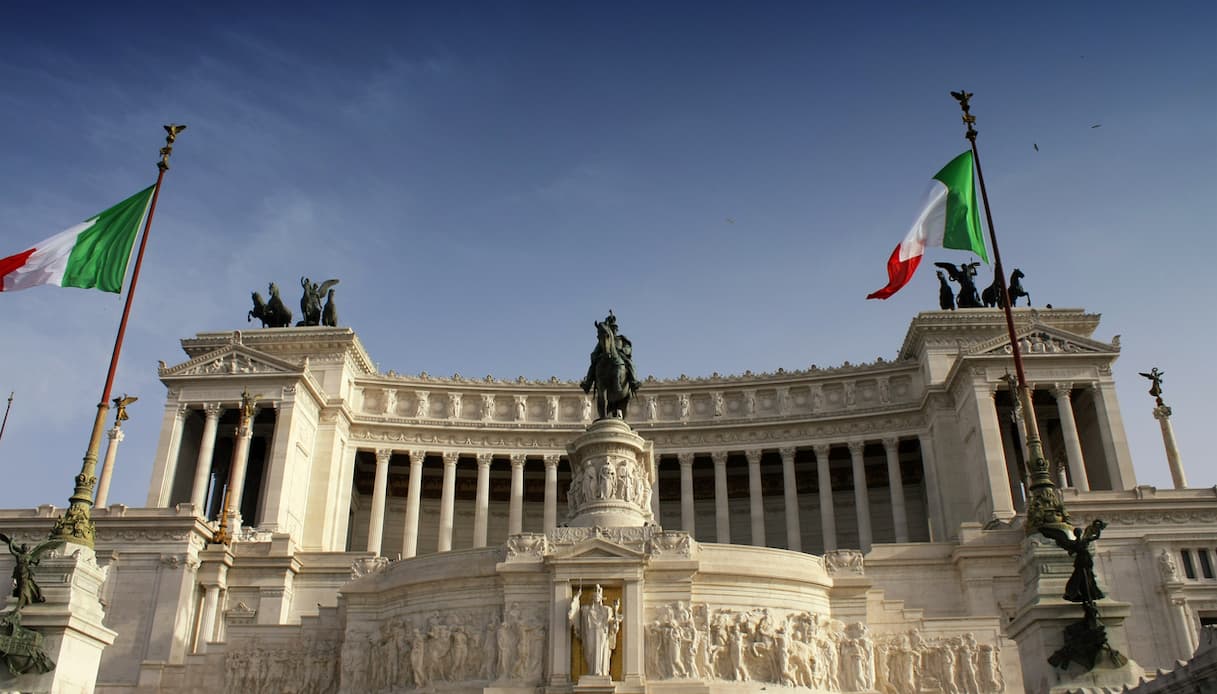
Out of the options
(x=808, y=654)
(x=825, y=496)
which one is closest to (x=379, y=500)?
(x=825, y=496)

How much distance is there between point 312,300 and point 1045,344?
4509 centimetres

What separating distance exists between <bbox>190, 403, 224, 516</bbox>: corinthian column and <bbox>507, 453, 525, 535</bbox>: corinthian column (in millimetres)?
17510

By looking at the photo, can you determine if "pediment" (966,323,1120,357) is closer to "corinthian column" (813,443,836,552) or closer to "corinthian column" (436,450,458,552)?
"corinthian column" (813,443,836,552)

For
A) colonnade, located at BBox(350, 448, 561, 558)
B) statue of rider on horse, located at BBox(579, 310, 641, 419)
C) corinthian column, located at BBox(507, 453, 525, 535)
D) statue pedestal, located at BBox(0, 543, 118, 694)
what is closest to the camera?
statue pedestal, located at BBox(0, 543, 118, 694)

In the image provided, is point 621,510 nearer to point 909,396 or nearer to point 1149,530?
point 1149,530

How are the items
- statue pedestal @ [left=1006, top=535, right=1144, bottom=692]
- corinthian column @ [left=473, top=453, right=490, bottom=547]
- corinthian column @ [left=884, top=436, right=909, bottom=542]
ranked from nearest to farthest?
statue pedestal @ [left=1006, top=535, right=1144, bottom=692] → corinthian column @ [left=884, top=436, right=909, bottom=542] → corinthian column @ [left=473, top=453, right=490, bottom=547]

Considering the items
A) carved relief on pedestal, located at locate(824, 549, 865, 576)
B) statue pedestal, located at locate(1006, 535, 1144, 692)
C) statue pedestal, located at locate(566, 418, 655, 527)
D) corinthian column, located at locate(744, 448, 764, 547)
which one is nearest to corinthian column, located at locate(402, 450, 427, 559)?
corinthian column, located at locate(744, 448, 764, 547)

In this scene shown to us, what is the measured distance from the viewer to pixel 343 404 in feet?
210

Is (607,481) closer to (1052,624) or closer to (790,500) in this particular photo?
(1052,624)

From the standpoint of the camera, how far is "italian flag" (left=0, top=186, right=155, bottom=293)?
95.1 feet

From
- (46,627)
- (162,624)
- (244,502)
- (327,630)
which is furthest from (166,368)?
(46,627)

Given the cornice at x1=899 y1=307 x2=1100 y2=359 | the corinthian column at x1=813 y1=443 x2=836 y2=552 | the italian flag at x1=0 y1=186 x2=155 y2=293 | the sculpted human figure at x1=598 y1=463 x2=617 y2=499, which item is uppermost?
the cornice at x1=899 y1=307 x2=1100 y2=359

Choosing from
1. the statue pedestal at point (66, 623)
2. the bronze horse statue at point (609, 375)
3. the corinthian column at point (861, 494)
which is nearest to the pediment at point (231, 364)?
the bronze horse statue at point (609, 375)

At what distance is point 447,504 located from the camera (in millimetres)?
63969
